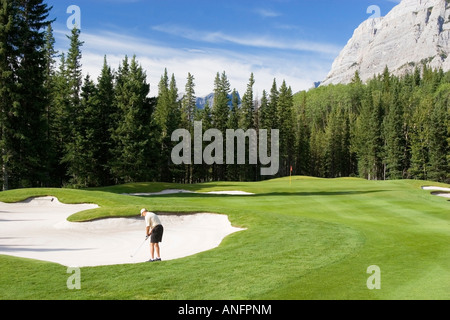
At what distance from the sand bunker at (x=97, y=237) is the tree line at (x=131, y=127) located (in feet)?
64.5

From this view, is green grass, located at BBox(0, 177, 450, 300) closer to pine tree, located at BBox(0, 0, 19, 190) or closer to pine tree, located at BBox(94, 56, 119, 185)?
pine tree, located at BBox(0, 0, 19, 190)

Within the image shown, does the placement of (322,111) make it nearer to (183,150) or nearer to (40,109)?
(183,150)

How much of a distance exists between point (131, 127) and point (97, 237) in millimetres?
36884

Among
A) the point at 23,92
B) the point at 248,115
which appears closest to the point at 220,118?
the point at 248,115

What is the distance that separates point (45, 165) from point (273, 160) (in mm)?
52435

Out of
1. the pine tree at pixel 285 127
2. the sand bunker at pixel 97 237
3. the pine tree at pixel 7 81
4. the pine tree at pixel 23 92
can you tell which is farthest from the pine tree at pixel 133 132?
the pine tree at pixel 285 127

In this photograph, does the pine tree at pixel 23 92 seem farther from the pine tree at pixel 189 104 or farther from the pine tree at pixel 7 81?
the pine tree at pixel 189 104

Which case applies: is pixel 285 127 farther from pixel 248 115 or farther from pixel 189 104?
pixel 189 104

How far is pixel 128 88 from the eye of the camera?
55.2m

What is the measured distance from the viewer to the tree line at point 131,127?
38.6 m

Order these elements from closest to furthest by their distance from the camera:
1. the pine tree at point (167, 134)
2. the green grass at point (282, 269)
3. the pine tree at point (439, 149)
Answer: the green grass at point (282, 269), the pine tree at point (167, 134), the pine tree at point (439, 149)

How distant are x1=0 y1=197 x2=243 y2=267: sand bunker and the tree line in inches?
775

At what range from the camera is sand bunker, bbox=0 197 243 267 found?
1431 centimetres

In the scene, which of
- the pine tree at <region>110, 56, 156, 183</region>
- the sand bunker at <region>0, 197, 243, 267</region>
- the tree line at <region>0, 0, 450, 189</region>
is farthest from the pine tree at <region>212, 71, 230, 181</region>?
A: the sand bunker at <region>0, 197, 243, 267</region>
